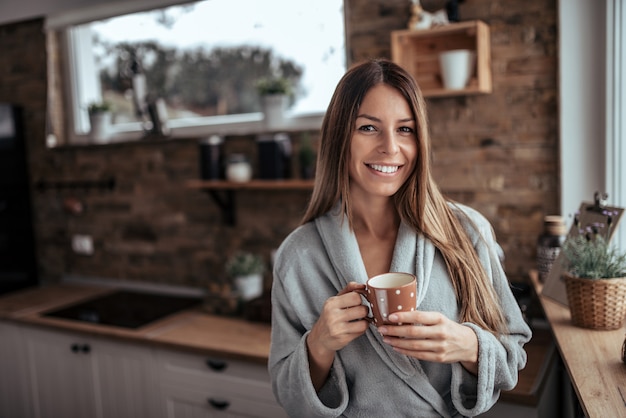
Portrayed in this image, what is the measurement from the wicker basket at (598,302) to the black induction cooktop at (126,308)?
5.95 feet

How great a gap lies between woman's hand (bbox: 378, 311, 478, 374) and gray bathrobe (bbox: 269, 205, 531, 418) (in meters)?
0.05

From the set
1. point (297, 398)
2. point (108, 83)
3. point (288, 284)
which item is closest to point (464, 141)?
point (288, 284)

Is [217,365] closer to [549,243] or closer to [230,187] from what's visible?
[230,187]

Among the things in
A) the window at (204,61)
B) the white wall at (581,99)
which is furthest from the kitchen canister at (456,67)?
the window at (204,61)

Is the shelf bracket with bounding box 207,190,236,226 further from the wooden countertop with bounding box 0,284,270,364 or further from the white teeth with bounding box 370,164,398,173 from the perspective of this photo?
the white teeth with bounding box 370,164,398,173

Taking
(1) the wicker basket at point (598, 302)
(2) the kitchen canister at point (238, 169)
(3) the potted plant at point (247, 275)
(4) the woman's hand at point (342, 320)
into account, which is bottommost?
(3) the potted plant at point (247, 275)

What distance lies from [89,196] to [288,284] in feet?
7.61

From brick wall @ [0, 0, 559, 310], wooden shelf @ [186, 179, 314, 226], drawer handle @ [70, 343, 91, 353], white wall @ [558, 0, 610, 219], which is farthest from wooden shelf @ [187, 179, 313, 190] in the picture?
white wall @ [558, 0, 610, 219]

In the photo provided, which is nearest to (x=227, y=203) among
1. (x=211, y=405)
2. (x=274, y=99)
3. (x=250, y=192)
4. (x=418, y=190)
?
(x=250, y=192)

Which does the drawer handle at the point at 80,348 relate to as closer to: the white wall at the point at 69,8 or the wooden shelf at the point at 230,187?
the wooden shelf at the point at 230,187

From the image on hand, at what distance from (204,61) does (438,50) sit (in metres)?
1.29

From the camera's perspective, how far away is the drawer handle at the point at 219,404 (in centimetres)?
234

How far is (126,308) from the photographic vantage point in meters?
2.99

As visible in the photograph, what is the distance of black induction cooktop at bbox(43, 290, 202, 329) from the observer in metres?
2.79
